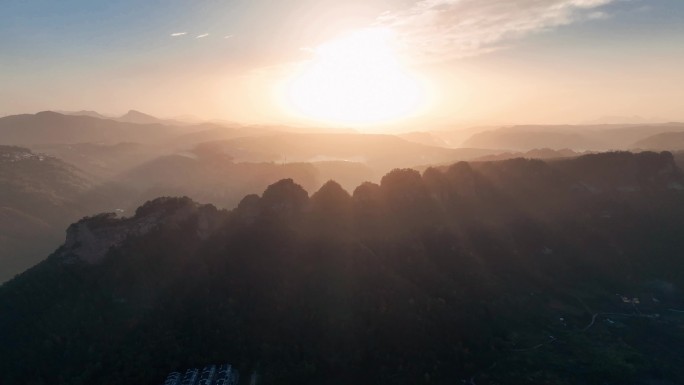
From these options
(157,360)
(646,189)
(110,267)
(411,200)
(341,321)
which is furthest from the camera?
(646,189)

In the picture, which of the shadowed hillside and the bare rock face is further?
the bare rock face

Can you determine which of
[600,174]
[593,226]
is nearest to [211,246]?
[593,226]

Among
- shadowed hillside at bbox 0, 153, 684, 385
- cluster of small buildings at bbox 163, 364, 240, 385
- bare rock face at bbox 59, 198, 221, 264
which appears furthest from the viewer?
bare rock face at bbox 59, 198, 221, 264

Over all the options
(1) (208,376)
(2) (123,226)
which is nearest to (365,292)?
(1) (208,376)

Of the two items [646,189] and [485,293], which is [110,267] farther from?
[646,189]

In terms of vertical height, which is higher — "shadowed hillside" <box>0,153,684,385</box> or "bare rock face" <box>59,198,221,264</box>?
"bare rock face" <box>59,198,221,264</box>

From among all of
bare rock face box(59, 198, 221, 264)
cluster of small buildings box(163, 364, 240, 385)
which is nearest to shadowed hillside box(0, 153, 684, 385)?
bare rock face box(59, 198, 221, 264)

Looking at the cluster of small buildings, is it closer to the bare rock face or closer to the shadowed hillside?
the shadowed hillside
